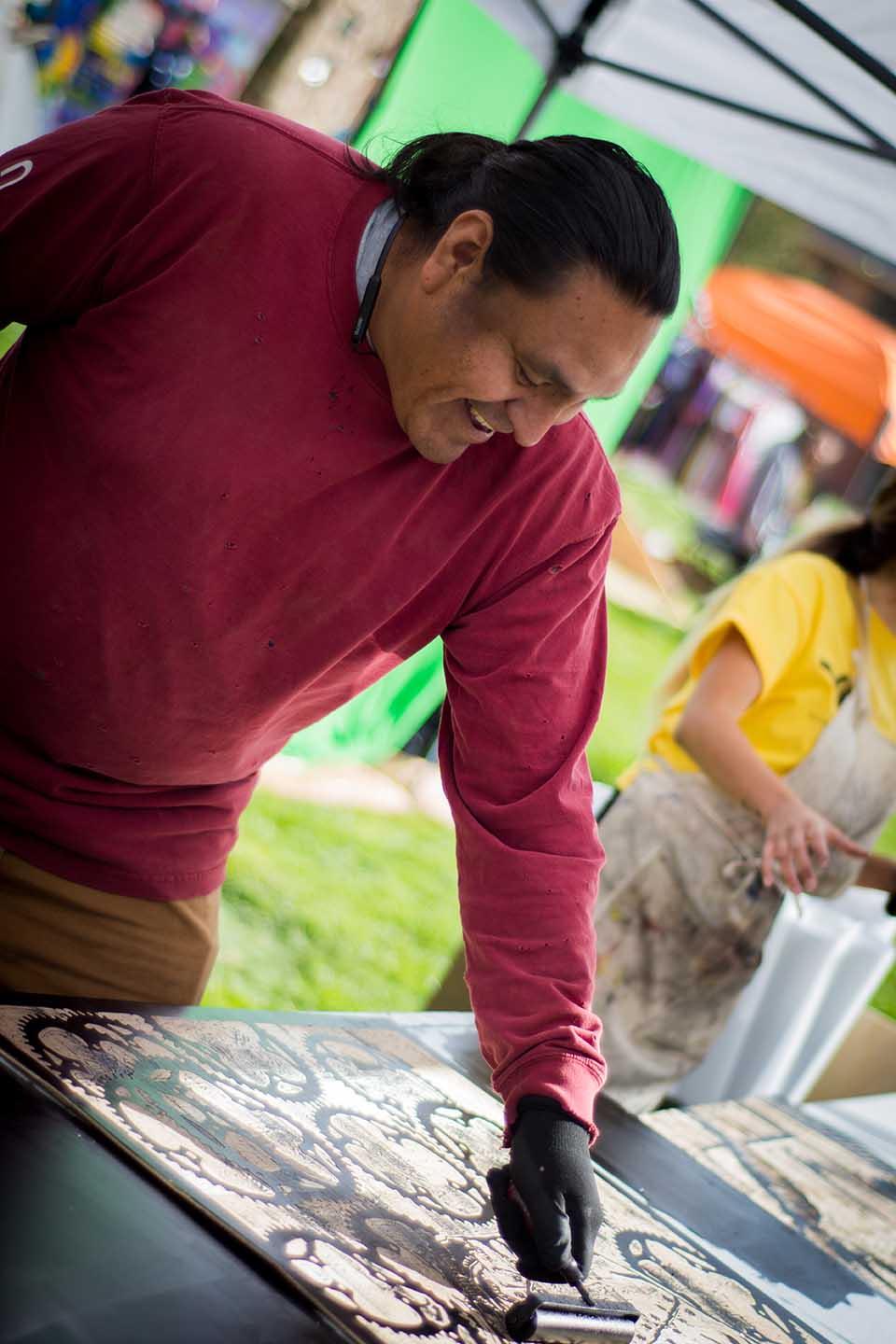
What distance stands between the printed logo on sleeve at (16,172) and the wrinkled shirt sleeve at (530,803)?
0.62 metres

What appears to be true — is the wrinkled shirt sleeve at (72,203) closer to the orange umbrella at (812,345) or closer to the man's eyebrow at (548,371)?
the man's eyebrow at (548,371)

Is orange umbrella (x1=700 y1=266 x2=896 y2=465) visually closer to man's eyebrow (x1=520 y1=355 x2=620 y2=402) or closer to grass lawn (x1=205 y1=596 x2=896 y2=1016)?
grass lawn (x1=205 y1=596 x2=896 y2=1016)

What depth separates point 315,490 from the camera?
49.6 inches

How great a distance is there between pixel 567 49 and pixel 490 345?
2.21 m

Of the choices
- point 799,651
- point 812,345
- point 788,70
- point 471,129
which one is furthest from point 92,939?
point 812,345

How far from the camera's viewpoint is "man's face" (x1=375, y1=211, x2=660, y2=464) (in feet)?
3.70

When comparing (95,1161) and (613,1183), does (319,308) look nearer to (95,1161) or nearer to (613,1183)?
(95,1161)

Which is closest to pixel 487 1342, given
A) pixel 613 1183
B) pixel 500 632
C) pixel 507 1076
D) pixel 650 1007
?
pixel 507 1076

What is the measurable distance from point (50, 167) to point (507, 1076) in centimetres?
96

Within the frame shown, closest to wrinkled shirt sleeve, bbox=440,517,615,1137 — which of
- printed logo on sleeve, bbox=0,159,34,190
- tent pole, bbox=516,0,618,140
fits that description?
printed logo on sleeve, bbox=0,159,34,190

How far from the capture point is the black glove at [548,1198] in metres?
1.12

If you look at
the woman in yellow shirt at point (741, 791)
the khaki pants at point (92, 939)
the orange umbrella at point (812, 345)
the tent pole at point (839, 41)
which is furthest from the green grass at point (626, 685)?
the khaki pants at point (92, 939)

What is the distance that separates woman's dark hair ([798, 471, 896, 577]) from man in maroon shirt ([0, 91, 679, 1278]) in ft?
3.35

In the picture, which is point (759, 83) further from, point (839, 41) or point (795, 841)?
point (795, 841)
